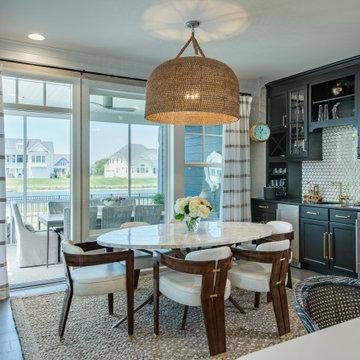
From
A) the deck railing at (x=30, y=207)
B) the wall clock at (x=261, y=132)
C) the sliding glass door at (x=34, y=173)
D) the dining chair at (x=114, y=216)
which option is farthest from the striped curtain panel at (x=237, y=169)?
the deck railing at (x=30, y=207)

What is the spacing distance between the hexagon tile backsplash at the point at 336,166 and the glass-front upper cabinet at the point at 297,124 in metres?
0.34

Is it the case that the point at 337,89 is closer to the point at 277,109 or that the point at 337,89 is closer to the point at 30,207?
the point at 277,109

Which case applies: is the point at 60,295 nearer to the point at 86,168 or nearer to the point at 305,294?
the point at 86,168

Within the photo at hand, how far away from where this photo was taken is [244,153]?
17.3 feet

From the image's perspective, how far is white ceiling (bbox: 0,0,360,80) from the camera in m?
2.94

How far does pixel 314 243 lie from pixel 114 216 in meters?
2.68

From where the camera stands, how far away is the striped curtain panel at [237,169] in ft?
16.9

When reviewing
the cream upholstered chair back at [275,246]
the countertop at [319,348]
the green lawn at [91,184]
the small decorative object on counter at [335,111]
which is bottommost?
the cream upholstered chair back at [275,246]

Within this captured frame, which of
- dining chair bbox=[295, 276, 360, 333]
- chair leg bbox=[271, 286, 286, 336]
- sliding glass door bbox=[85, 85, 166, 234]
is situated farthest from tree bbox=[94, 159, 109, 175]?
dining chair bbox=[295, 276, 360, 333]

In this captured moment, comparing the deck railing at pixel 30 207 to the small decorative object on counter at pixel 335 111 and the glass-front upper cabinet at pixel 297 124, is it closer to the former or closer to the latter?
the glass-front upper cabinet at pixel 297 124

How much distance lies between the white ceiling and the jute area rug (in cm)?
276

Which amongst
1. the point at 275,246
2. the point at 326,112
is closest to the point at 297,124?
the point at 326,112

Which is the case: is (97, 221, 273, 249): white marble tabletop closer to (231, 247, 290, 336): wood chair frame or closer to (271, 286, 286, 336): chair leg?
(231, 247, 290, 336): wood chair frame

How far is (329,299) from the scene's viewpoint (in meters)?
1.43
